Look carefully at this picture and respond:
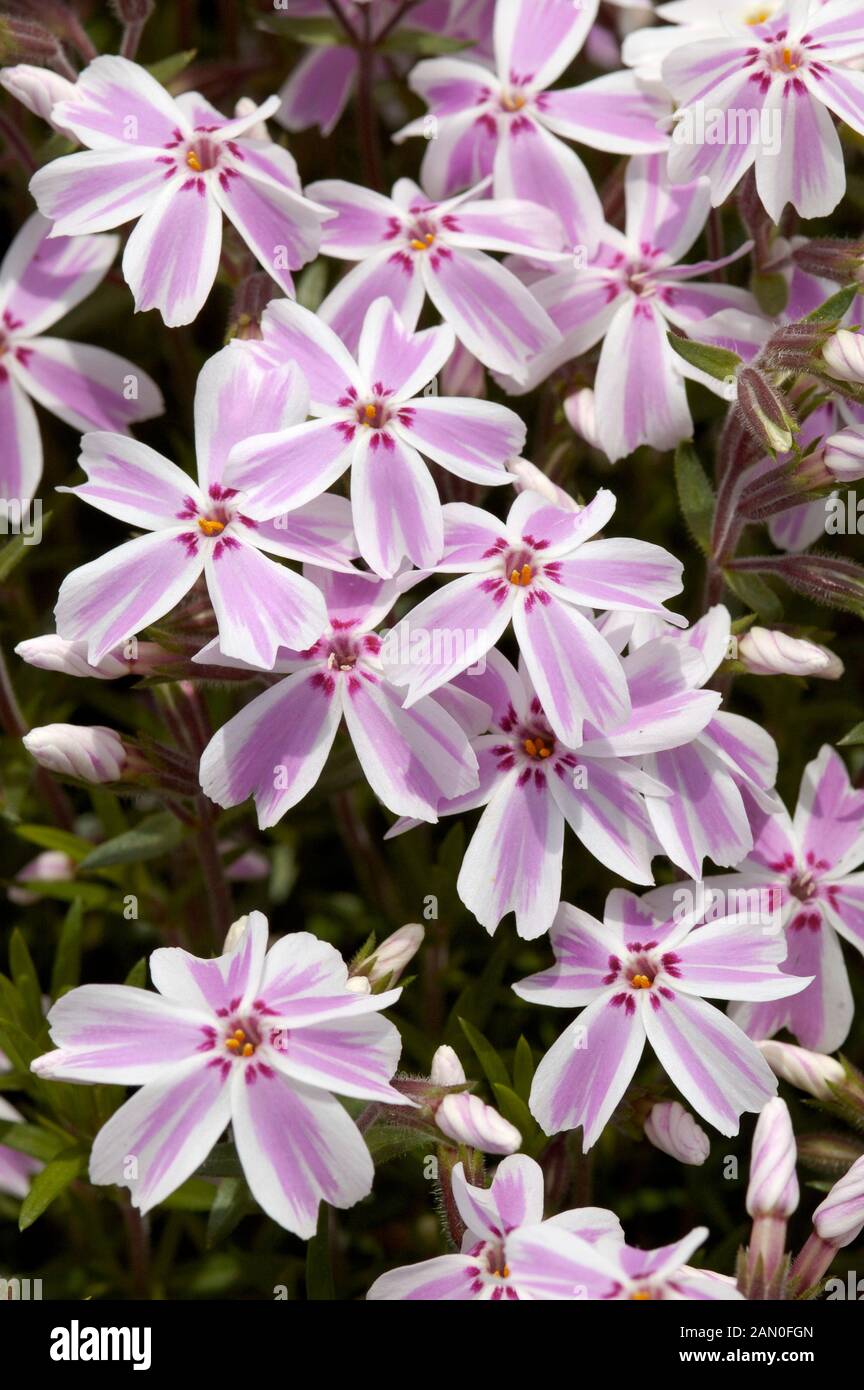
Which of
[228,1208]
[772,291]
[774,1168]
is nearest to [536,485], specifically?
[772,291]

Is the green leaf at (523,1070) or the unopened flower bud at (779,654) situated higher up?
the unopened flower bud at (779,654)

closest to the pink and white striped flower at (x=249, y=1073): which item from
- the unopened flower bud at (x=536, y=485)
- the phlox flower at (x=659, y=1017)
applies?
the phlox flower at (x=659, y=1017)

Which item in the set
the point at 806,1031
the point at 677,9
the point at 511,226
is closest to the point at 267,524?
the point at 511,226

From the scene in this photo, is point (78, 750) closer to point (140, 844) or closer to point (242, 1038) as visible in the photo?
point (140, 844)

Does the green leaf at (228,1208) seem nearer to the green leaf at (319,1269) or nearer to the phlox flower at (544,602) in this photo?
the green leaf at (319,1269)

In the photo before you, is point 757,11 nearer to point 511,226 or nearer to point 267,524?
point 511,226

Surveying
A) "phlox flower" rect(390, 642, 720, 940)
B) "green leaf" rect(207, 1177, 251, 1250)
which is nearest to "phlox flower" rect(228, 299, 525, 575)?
"phlox flower" rect(390, 642, 720, 940)
